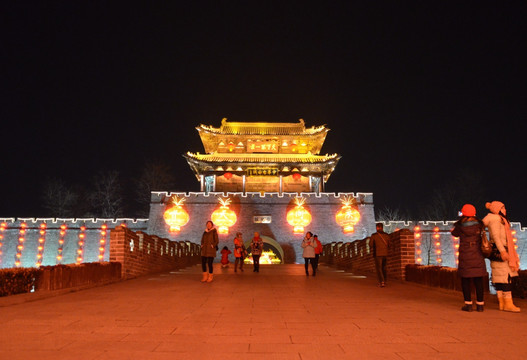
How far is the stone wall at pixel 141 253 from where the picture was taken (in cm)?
928

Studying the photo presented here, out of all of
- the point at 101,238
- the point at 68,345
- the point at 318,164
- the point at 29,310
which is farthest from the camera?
the point at 318,164

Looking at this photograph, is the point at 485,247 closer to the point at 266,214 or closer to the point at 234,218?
the point at 234,218

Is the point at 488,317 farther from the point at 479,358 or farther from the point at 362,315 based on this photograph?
the point at 479,358

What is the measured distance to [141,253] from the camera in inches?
414

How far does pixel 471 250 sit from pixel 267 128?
2492 centimetres

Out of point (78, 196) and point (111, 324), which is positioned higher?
point (78, 196)

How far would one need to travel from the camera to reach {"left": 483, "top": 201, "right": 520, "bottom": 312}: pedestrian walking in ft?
16.3

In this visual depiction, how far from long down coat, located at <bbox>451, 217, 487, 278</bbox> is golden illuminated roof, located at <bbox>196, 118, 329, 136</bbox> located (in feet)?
78.2

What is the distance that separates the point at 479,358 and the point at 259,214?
2058 cm

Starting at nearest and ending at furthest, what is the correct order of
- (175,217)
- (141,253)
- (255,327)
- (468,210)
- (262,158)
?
(255,327) < (468,210) < (141,253) < (175,217) < (262,158)

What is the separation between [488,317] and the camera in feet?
14.8

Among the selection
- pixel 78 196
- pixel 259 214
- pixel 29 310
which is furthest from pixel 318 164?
pixel 29 310

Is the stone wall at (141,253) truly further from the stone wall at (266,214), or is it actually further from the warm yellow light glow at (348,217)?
the warm yellow light glow at (348,217)

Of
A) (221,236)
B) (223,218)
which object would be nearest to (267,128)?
(221,236)
